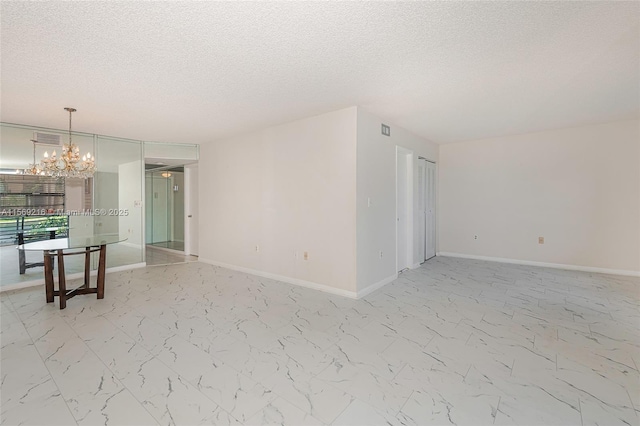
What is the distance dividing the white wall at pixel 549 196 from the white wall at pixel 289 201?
371 cm

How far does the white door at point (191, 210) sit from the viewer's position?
22.0 ft

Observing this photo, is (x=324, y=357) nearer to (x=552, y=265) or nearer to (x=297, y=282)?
(x=297, y=282)

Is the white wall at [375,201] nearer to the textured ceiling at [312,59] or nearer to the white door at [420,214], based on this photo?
the textured ceiling at [312,59]

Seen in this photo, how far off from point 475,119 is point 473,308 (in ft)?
9.40

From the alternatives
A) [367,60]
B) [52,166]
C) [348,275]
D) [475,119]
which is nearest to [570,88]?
[475,119]

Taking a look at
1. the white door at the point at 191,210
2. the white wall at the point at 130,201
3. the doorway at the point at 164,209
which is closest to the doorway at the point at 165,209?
the doorway at the point at 164,209

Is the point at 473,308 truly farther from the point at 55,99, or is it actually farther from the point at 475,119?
the point at 55,99

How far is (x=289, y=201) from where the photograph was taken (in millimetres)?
4480

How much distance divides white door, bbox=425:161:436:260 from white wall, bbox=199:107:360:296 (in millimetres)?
2850

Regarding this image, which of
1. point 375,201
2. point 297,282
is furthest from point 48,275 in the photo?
point 375,201

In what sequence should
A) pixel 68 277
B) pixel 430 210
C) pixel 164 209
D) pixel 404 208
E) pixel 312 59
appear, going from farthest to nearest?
pixel 164 209 → pixel 430 210 → pixel 404 208 → pixel 68 277 → pixel 312 59

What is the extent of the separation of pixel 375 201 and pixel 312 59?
2.21 metres

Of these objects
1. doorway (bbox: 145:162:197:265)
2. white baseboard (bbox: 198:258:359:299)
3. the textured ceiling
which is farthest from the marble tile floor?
doorway (bbox: 145:162:197:265)

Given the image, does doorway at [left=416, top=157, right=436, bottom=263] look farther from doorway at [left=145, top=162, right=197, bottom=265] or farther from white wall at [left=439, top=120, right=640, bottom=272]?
doorway at [left=145, top=162, right=197, bottom=265]
